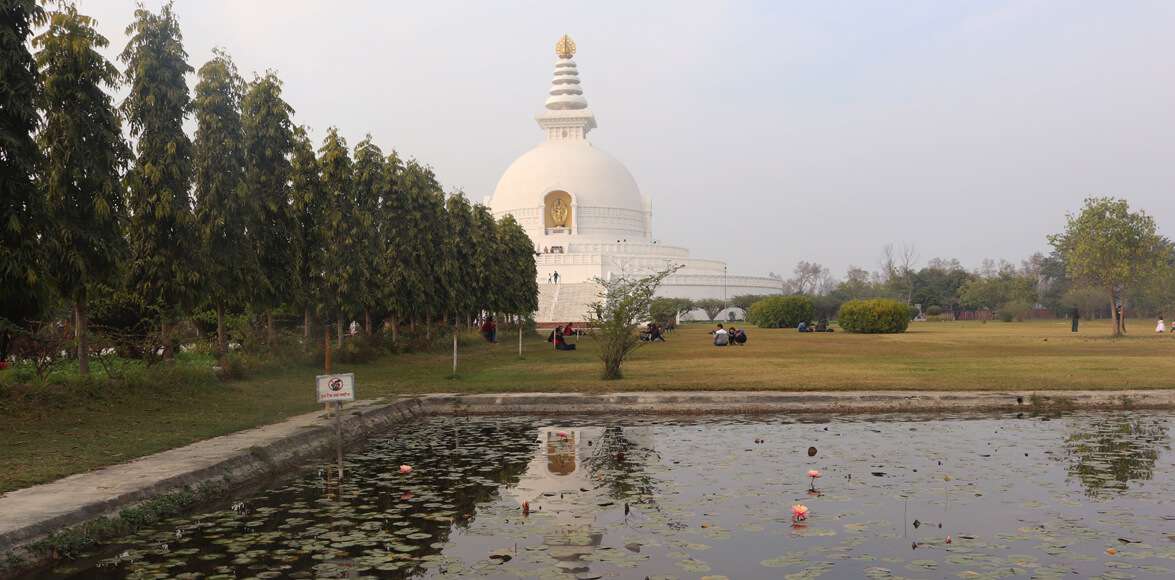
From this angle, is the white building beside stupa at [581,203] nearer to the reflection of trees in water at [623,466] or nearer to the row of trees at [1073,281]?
the row of trees at [1073,281]

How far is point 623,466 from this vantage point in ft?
35.1

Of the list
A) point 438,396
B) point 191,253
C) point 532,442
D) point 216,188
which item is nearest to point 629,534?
point 532,442

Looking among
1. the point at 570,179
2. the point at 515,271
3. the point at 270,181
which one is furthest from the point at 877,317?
the point at 570,179

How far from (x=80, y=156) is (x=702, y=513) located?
493 inches

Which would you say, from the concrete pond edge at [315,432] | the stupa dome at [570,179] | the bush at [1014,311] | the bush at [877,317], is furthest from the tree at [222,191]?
the bush at [1014,311]

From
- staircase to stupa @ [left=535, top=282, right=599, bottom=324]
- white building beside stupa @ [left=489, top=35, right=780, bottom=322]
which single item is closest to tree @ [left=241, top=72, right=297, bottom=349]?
staircase to stupa @ [left=535, top=282, right=599, bottom=324]

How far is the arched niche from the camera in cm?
9125

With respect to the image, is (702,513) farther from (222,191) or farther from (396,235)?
(396,235)

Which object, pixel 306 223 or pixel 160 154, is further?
pixel 306 223

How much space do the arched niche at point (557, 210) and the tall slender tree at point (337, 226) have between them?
64917mm

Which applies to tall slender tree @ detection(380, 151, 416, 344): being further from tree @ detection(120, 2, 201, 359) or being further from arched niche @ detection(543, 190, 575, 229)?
arched niche @ detection(543, 190, 575, 229)

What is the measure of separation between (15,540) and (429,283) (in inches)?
973

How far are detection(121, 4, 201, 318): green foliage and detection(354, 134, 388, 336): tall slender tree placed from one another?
6686mm

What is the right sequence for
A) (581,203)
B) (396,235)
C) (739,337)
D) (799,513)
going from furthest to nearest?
(581,203) < (739,337) < (396,235) < (799,513)
